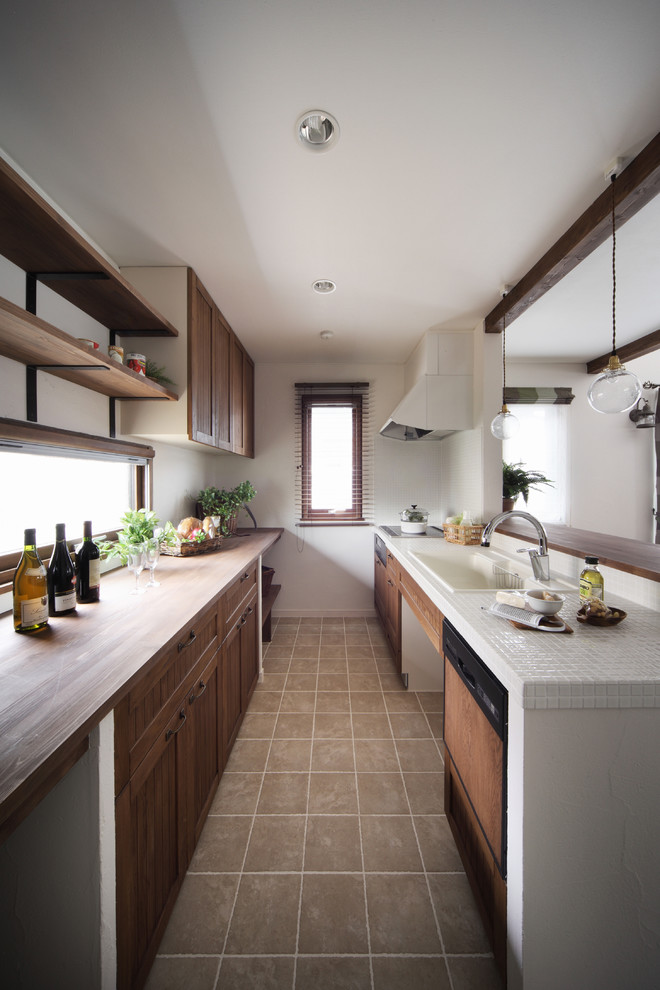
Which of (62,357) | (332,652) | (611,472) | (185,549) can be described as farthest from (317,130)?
(611,472)

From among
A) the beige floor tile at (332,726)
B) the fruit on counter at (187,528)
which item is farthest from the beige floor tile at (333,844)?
the fruit on counter at (187,528)

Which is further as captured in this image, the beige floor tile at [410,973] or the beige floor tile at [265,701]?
the beige floor tile at [265,701]

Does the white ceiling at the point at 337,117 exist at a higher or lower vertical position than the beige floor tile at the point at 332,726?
higher

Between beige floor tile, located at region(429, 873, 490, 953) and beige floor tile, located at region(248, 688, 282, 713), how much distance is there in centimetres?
121

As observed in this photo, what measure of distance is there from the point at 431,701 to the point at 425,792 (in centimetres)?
75

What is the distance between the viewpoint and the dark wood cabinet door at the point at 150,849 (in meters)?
0.84

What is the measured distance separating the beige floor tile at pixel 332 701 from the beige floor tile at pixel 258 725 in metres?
0.29

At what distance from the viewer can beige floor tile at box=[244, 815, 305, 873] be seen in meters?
1.32

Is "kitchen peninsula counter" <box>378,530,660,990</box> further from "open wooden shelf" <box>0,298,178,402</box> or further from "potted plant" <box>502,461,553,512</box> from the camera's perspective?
"potted plant" <box>502,461,553,512</box>

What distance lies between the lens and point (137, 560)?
1569mm

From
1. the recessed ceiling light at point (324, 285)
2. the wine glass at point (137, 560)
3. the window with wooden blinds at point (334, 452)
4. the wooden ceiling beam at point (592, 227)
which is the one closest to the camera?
the wooden ceiling beam at point (592, 227)

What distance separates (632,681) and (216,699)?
4.73 ft

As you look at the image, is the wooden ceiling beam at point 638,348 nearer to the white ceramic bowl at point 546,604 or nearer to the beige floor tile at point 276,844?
the white ceramic bowl at point 546,604

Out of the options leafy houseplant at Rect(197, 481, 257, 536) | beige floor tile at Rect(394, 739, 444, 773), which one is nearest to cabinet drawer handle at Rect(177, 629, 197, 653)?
beige floor tile at Rect(394, 739, 444, 773)
